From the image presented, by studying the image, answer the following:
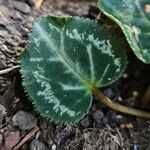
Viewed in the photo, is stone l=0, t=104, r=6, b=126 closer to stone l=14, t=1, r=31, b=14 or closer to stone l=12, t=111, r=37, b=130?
stone l=12, t=111, r=37, b=130

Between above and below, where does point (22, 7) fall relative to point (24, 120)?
above

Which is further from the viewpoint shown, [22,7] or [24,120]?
[22,7]

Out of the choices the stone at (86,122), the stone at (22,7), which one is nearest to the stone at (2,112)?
the stone at (86,122)

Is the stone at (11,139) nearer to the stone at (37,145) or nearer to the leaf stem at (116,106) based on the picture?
the stone at (37,145)

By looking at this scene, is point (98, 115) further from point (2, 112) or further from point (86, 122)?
point (2, 112)

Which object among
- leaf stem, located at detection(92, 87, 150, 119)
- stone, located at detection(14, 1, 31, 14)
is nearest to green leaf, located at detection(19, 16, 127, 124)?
Answer: leaf stem, located at detection(92, 87, 150, 119)

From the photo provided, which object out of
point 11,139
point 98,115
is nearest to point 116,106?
point 98,115
